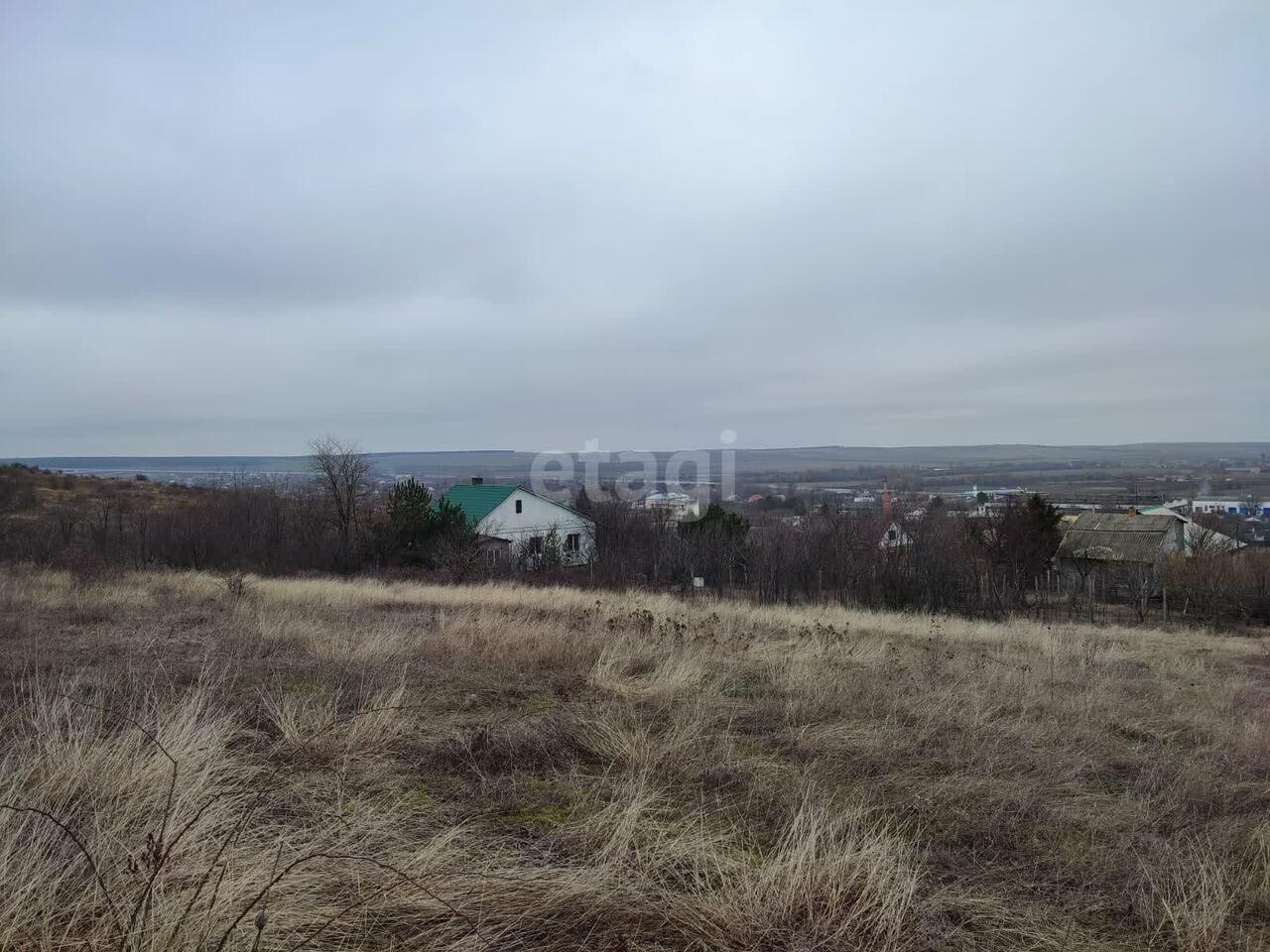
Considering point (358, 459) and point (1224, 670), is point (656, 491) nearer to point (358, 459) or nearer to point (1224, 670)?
point (358, 459)

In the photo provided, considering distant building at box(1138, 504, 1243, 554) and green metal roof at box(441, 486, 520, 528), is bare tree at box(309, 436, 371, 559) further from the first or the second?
distant building at box(1138, 504, 1243, 554)

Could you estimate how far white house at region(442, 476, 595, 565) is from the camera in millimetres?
38812

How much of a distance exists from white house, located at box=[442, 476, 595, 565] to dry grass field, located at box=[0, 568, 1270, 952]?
30.8 metres

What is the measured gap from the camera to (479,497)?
4059 centimetres

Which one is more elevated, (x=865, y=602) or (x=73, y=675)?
(x=73, y=675)

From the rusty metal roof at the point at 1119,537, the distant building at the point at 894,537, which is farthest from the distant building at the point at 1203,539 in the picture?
the distant building at the point at 894,537

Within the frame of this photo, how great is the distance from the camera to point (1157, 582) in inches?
1105

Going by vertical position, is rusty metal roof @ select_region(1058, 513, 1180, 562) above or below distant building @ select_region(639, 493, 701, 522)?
below

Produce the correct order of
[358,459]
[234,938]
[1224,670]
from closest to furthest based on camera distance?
[234,938] → [1224,670] → [358,459]

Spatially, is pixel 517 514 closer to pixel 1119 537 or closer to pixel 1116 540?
pixel 1116 540

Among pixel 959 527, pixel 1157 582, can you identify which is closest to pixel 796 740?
pixel 959 527

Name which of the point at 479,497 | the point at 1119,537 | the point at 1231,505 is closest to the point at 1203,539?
the point at 1119,537

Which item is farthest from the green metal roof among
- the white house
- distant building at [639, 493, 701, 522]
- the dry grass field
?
the dry grass field

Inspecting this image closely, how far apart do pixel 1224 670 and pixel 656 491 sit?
37.9m
